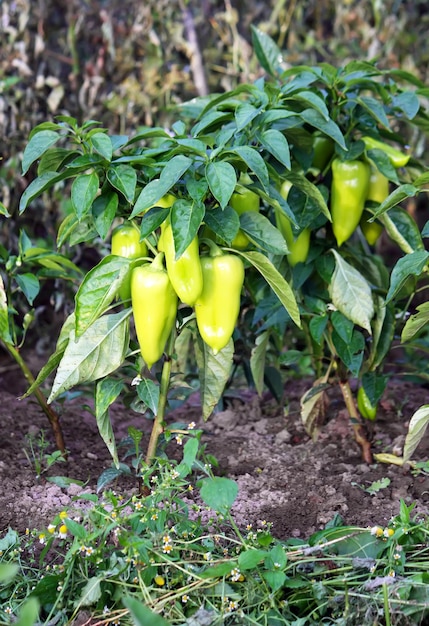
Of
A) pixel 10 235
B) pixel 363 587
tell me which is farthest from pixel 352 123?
pixel 10 235

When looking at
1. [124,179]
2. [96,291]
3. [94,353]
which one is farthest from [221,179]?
[94,353]

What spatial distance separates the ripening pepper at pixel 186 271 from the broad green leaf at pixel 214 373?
179mm

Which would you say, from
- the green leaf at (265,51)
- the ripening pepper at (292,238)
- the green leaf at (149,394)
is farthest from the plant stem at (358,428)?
the green leaf at (265,51)

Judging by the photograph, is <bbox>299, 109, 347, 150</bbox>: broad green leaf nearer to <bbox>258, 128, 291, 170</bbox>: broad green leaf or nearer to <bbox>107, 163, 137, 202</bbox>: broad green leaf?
<bbox>258, 128, 291, 170</bbox>: broad green leaf

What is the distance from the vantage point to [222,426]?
1900 millimetres

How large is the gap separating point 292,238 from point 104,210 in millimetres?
433

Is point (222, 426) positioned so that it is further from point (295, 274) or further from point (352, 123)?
point (352, 123)

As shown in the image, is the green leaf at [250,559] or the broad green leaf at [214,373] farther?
the broad green leaf at [214,373]

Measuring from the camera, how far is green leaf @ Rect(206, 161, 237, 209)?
1.18 metres

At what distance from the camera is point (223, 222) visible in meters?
1.27

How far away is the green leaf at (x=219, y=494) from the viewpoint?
1150mm

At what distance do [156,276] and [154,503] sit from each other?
382mm

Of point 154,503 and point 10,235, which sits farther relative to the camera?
point 10,235

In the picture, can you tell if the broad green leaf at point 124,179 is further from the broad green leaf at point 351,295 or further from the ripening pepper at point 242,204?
the broad green leaf at point 351,295
